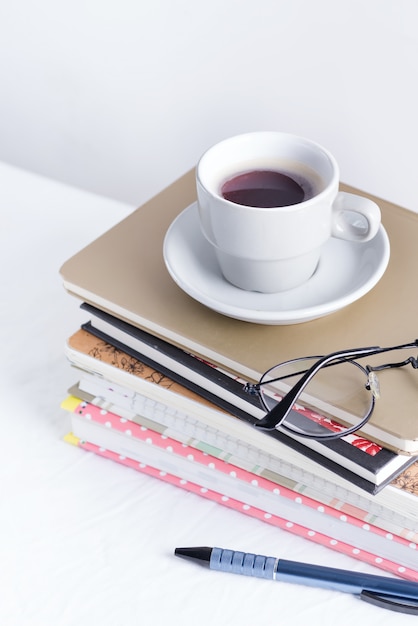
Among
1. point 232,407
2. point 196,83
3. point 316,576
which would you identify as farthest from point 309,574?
point 196,83

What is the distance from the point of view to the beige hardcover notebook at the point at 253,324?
21.5 inches

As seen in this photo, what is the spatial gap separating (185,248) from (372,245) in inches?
5.8

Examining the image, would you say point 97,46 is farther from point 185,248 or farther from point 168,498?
point 168,498

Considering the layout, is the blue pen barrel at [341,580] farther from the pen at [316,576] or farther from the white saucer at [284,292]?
the white saucer at [284,292]

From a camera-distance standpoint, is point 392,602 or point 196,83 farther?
point 196,83

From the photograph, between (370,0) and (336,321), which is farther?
(370,0)

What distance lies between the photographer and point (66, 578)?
0.59 meters

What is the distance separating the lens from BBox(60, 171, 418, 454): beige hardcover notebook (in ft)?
1.79

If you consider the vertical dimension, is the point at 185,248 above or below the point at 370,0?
below

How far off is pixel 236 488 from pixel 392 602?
0.14 m

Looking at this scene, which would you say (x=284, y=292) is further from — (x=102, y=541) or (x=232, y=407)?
(x=102, y=541)

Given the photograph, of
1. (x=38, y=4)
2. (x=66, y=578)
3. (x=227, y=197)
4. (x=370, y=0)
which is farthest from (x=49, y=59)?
(x=66, y=578)

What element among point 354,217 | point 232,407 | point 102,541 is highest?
point 354,217

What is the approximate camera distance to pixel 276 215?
0.54 metres
